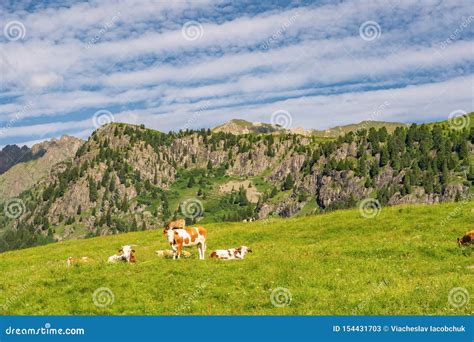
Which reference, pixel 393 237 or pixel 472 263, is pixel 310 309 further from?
pixel 393 237

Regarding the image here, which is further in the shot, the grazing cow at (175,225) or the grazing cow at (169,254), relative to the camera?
the grazing cow at (175,225)

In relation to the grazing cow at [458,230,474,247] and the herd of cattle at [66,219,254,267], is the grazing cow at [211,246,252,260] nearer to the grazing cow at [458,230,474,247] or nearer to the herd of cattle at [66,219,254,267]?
the herd of cattle at [66,219,254,267]

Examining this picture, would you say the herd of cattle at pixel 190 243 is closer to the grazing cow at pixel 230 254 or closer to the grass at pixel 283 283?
the grazing cow at pixel 230 254

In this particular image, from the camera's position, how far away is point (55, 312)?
791 inches

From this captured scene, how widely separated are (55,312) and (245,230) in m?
29.4

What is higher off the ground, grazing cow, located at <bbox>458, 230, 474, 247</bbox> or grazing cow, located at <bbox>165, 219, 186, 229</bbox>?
grazing cow, located at <bbox>165, 219, 186, 229</bbox>

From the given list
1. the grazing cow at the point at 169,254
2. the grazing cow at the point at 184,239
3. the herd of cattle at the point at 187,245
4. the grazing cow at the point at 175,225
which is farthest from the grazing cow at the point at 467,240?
the grazing cow at the point at 175,225

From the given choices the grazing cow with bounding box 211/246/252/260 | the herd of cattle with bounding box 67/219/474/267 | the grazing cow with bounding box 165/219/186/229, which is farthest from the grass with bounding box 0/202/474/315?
the grazing cow with bounding box 165/219/186/229

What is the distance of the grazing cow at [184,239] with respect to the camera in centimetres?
3045

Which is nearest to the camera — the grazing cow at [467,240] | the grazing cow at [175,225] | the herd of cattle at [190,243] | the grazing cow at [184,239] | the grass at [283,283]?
the grass at [283,283]

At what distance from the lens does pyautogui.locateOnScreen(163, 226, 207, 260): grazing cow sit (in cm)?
3045

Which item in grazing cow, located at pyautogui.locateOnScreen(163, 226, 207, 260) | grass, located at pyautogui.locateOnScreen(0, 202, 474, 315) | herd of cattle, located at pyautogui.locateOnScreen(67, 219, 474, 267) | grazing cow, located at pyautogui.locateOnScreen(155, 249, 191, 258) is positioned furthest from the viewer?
grazing cow, located at pyautogui.locateOnScreen(155, 249, 191, 258)

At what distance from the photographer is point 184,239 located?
30828mm
